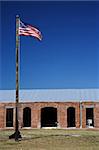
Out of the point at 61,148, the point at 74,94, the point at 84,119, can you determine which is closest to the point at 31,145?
the point at 61,148

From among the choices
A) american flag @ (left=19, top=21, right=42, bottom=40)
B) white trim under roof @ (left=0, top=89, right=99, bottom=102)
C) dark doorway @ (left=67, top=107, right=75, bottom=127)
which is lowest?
dark doorway @ (left=67, top=107, right=75, bottom=127)

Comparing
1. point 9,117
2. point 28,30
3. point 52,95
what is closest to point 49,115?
point 52,95

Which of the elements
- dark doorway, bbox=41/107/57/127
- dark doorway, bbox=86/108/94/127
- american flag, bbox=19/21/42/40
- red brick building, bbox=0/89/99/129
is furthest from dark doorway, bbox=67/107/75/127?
american flag, bbox=19/21/42/40

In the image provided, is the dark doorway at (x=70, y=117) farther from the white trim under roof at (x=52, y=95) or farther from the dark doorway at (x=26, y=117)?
the dark doorway at (x=26, y=117)

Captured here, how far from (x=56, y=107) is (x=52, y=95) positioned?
108 inches

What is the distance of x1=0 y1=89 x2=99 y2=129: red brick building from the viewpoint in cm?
4178

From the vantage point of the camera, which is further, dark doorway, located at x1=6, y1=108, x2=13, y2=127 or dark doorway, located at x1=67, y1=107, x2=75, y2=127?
dark doorway, located at x1=67, y1=107, x2=75, y2=127

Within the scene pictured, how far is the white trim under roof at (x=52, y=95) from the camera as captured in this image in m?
43.0

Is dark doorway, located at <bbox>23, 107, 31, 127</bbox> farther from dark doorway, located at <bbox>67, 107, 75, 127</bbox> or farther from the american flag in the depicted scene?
the american flag

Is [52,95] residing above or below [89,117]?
above

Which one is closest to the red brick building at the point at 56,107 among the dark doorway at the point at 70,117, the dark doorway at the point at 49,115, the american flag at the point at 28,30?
the dark doorway at the point at 70,117

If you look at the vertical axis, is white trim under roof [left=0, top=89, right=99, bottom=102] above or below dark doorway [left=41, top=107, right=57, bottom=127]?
above

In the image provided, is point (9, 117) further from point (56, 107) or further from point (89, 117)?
point (89, 117)

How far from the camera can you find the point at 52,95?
44.6m
